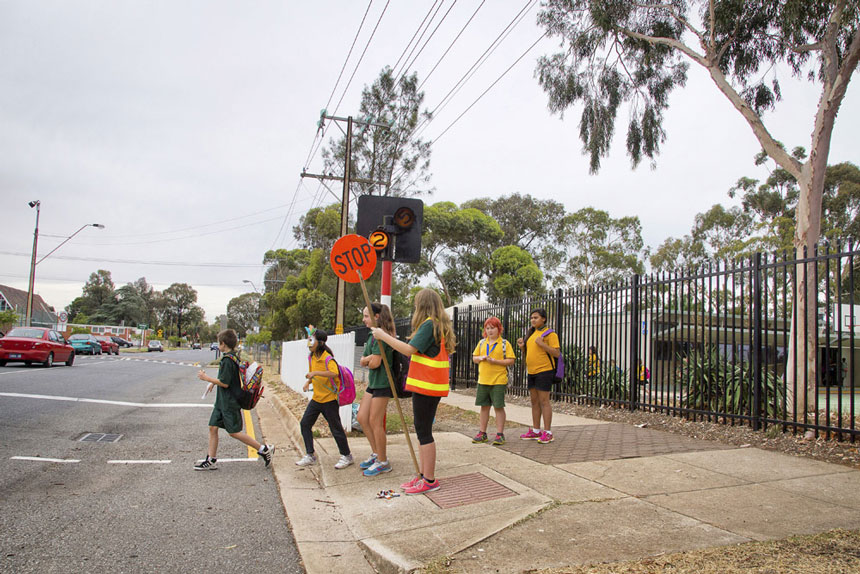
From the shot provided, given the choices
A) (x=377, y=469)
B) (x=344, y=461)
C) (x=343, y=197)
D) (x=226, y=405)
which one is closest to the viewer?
(x=377, y=469)

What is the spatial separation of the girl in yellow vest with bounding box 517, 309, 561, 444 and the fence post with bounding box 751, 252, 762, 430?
244 cm

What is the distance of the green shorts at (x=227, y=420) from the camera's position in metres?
6.00

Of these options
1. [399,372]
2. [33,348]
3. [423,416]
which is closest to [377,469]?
[399,372]

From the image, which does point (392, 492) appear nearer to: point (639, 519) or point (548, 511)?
point (548, 511)

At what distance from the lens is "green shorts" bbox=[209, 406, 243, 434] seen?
600 centimetres

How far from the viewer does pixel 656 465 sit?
18.1ft

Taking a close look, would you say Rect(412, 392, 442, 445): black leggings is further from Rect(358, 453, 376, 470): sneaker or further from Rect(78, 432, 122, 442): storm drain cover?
Rect(78, 432, 122, 442): storm drain cover

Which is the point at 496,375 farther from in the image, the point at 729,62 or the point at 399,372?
the point at 729,62

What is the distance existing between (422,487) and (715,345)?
6.52 m

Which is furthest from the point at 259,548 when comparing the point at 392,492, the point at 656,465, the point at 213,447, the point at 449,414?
the point at 449,414

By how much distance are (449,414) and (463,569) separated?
268 inches

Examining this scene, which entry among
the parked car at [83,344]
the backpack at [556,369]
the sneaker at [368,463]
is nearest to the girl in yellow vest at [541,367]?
the backpack at [556,369]

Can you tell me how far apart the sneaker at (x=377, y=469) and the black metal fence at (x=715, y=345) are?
3.92 meters

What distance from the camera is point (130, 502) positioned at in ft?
15.8
